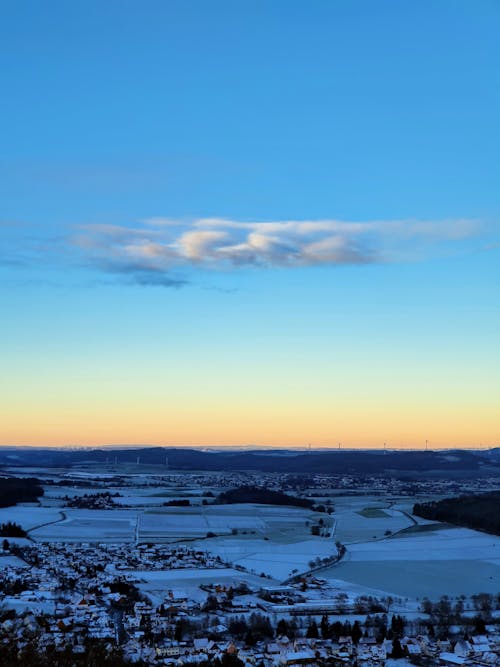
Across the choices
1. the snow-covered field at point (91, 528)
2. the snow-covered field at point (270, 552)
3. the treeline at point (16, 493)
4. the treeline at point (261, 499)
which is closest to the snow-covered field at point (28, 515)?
the snow-covered field at point (91, 528)

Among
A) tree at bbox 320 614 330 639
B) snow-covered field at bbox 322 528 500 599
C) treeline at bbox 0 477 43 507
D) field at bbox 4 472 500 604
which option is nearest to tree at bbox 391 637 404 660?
tree at bbox 320 614 330 639

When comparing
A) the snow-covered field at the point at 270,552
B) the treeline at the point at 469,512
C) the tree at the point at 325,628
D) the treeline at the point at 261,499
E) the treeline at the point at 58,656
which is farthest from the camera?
the treeline at the point at 261,499

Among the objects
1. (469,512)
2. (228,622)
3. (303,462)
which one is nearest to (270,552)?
(228,622)

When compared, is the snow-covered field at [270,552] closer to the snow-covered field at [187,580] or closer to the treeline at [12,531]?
the snow-covered field at [187,580]

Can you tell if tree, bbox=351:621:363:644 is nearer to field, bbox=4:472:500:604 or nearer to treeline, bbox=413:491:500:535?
field, bbox=4:472:500:604

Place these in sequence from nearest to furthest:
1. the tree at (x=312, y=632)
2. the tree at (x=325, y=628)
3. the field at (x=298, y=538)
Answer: the tree at (x=312, y=632)
the tree at (x=325, y=628)
the field at (x=298, y=538)

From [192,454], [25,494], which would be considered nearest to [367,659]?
[25,494]

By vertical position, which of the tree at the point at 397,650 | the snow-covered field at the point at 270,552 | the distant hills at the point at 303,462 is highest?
the distant hills at the point at 303,462

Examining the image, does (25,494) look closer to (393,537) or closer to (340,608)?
(393,537)

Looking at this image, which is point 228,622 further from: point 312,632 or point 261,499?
point 261,499

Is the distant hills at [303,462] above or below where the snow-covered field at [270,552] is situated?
above
